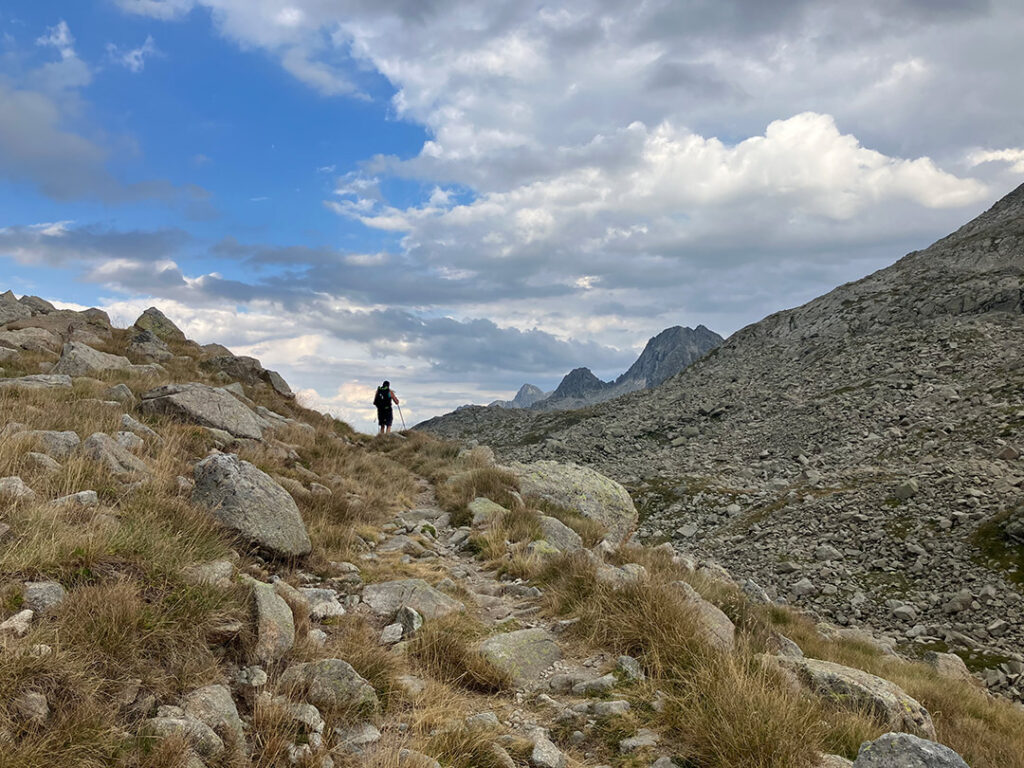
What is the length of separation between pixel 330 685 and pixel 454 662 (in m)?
1.47

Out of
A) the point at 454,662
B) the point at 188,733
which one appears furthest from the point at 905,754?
the point at 188,733

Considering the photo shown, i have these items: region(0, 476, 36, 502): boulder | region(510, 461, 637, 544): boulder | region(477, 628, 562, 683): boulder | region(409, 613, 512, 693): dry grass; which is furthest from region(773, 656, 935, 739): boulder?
region(510, 461, 637, 544): boulder

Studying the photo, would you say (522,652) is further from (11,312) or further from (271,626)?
(11,312)

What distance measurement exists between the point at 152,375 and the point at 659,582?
1814 centimetres

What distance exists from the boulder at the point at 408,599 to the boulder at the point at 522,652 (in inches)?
34.8

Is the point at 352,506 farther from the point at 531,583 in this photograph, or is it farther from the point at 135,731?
the point at 135,731

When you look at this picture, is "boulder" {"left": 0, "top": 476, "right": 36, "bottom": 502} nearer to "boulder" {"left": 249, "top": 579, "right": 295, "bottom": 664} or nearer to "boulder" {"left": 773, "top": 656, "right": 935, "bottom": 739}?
"boulder" {"left": 249, "top": 579, "right": 295, "bottom": 664}

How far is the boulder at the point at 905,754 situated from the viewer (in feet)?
11.8

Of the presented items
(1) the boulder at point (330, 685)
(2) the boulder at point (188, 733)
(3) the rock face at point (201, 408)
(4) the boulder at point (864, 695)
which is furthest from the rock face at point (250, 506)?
(4) the boulder at point (864, 695)

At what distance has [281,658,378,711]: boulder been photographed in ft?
14.5

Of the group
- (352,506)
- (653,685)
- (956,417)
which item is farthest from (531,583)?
(956,417)

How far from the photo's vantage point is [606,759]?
4500 millimetres

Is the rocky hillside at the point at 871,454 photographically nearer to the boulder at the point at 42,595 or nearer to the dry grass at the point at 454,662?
the dry grass at the point at 454,662

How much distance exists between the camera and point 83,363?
1711cm
